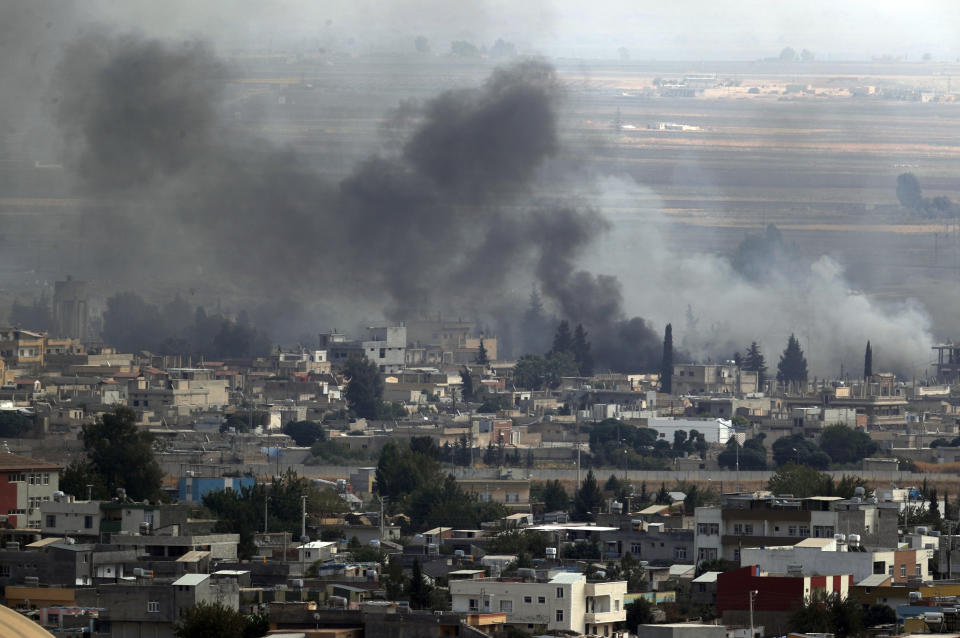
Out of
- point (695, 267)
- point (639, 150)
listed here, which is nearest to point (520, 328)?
point (695, 267)

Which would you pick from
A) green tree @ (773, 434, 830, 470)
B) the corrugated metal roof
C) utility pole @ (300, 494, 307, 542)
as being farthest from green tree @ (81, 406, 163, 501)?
the corrugated metal roof

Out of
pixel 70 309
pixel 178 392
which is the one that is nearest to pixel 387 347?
pixel 70 309

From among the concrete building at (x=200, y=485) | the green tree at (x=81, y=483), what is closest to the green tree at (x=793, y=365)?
the concrete building at (x=200, y=485)

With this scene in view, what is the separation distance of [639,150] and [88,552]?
115758 mm

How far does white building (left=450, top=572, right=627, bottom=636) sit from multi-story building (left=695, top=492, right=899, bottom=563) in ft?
21.8

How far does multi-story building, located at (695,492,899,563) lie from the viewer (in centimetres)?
3819

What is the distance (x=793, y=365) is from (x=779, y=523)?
6746cm

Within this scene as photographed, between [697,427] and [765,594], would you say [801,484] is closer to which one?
[765,594]

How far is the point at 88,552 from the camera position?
3431 cm

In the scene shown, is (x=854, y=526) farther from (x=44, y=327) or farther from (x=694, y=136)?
(x=694, y=136)

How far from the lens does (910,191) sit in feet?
447

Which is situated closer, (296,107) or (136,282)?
(136,282)

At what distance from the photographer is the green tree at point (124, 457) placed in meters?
53.1

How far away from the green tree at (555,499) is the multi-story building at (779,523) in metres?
15.3
